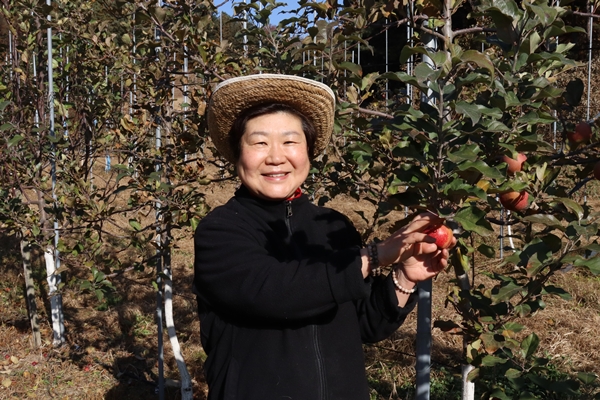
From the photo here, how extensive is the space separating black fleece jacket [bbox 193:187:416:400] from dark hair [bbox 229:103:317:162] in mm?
119

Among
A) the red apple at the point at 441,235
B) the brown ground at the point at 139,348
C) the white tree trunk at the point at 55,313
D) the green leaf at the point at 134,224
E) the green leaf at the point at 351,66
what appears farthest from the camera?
the white tree trunk at the point at 55,313

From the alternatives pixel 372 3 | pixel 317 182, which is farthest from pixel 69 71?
pixel 372 3

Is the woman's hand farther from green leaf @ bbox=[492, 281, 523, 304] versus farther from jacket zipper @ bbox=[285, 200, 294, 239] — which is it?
jacket zipper @ bbox=[285, 200, 294, 239]

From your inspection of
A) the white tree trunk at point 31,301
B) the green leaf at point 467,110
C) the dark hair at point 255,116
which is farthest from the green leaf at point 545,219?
the white tree trunk at point 31,301

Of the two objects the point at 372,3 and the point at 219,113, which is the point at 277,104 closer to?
the point at 219,113

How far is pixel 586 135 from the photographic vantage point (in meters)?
1.51

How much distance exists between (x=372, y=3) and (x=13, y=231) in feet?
8.37

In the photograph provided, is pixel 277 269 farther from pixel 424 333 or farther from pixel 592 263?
pixel 424 333

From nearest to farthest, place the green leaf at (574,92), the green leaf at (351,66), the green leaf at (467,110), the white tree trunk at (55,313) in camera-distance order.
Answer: the green leaf at (467,110) < the green leaf at (574,92) < the green leaf at (351,66) < the white tree trunk at (55,313)

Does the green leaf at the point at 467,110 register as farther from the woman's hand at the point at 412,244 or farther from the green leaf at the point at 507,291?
the green leaf at the point at 507,291

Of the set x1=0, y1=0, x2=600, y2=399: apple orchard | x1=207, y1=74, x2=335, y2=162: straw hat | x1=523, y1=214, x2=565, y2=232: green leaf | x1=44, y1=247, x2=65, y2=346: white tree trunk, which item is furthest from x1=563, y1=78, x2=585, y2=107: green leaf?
x1=44, y1=247, x2=65, y2=346: white tree trunk

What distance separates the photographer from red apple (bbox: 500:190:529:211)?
138 cm

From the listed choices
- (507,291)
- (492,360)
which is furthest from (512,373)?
(507,291)

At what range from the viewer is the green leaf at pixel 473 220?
1.01m
